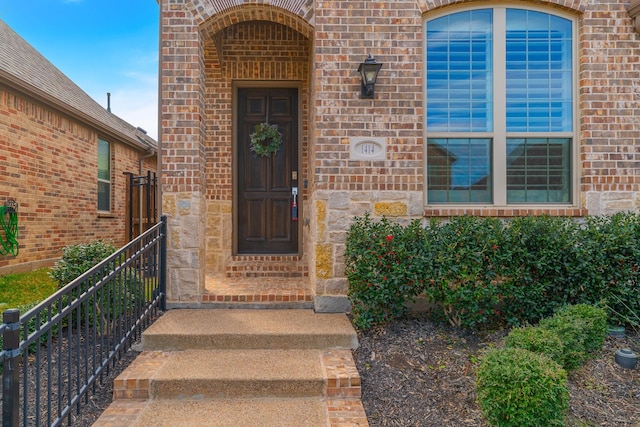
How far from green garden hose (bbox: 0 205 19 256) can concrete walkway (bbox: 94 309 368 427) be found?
442 cm

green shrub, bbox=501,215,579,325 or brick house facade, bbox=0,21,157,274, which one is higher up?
brick house facade, bbox=0,21,157,274

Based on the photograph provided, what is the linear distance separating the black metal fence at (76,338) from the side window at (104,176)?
20.5 ft

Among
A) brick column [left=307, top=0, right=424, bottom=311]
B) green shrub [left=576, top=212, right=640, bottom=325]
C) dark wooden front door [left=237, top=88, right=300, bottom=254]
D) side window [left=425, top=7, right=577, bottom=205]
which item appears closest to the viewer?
green shrub [left=576, top=212, right=640, bottom=325]

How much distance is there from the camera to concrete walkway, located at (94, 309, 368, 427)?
7.86ft

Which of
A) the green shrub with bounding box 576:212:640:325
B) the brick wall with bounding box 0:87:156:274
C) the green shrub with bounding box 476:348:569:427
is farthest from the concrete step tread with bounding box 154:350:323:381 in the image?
the brick wall with bounding box 0:87:156:274

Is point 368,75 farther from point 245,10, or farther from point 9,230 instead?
point 9,230

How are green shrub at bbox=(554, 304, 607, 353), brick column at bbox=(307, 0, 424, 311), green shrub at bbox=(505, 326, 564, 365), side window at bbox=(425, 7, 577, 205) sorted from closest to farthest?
green shrub at bbox=(505, 326, 564, 365) → green shrub at bbox=(554, 304, 607, 353) → brick column at bbox=(307, 0, 424, 311) → side window at bbox=(425, 7, 577, 205)

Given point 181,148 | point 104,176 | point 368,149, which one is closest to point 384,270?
point 368,149

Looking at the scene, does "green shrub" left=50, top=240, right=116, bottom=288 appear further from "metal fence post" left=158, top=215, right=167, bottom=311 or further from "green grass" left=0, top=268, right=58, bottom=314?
"green grass" left=0, top=268, right=58, bottom=314

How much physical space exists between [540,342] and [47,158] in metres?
8.08

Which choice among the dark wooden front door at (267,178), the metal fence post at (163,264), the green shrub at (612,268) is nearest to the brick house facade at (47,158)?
Answer: the dark wooden front door at (267,178)

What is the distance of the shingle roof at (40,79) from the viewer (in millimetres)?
6160

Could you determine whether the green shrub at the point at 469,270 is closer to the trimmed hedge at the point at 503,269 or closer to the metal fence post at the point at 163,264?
the trimmed hedge at the point at 503,269

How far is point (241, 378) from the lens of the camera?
2.62 metres
